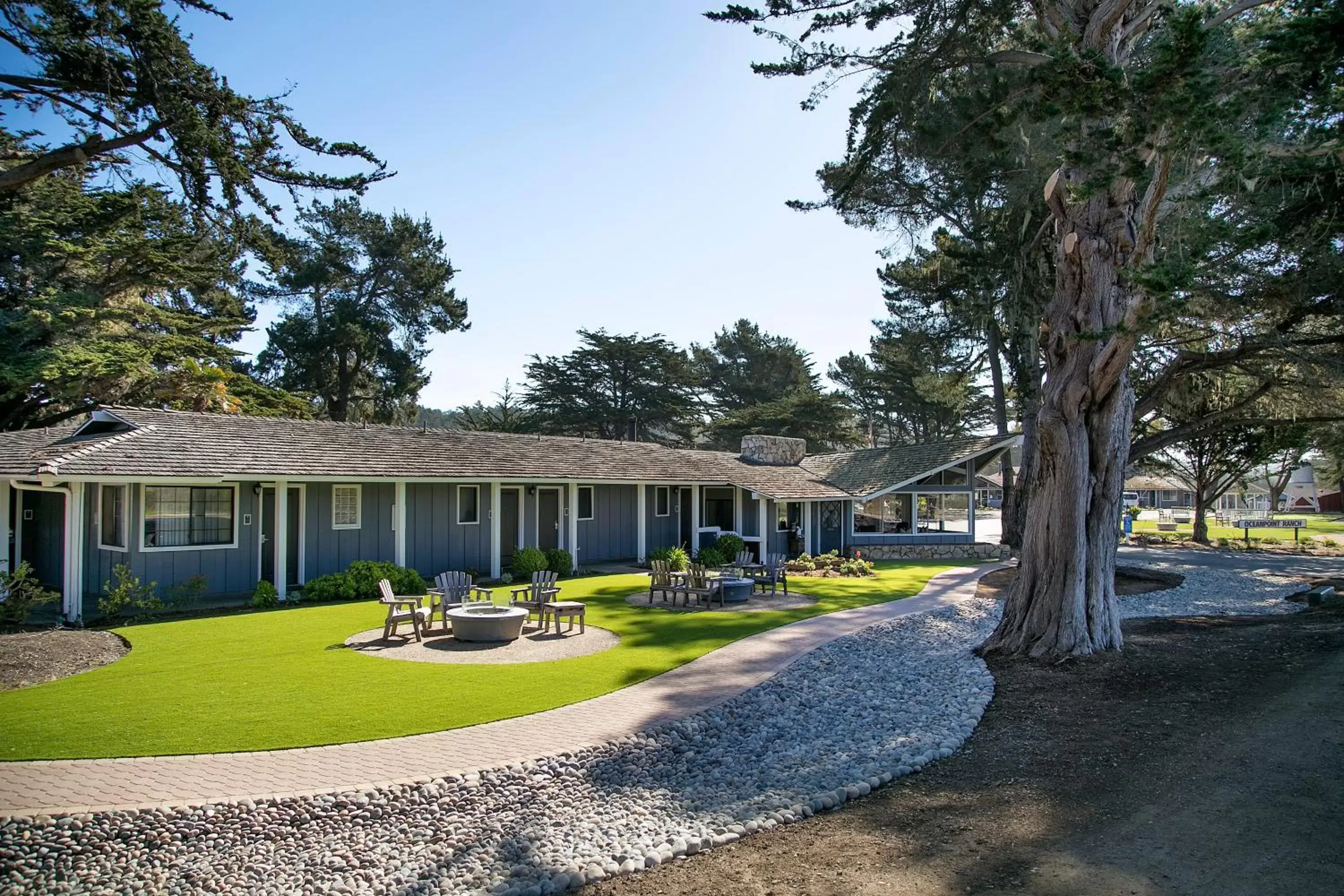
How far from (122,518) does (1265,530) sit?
58.2 metres

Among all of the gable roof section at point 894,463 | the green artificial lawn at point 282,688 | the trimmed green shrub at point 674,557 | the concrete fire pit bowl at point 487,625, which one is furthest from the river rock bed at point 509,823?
the gable roof section at point 894,463

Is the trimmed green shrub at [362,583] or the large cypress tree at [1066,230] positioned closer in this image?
the large cypress tree at [1066,230]

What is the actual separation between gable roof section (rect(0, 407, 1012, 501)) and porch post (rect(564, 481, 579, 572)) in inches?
29.1

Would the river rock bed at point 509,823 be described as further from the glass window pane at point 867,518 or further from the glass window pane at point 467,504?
the glass window pane at point 867,518

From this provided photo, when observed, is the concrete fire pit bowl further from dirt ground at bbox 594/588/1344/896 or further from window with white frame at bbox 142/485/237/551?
dirt ground at bbox 594/588/1344/896

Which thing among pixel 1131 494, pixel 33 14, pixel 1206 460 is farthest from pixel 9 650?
pixel 1131 494

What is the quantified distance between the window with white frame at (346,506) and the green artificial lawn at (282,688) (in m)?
3.77

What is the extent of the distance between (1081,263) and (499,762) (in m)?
10.1

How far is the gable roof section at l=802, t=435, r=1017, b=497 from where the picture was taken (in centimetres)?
2908

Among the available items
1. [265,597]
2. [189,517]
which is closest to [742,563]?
[265,597]

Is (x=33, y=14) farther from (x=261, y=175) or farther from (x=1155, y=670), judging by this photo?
(x=1155, y=670)

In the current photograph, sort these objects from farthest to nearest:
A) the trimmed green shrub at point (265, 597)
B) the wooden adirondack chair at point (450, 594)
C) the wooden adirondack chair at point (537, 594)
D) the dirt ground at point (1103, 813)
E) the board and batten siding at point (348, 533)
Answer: the board and batten siding at point (348, 533), the trimmed green shrub at point (265, 597), the wooden adirondack chair at point (537, 594), the wooden adirondack chair at point (450, 594), the dirt ground at point (1103, 813)

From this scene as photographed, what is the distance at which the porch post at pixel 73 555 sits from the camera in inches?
535

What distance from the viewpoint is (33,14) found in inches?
360
